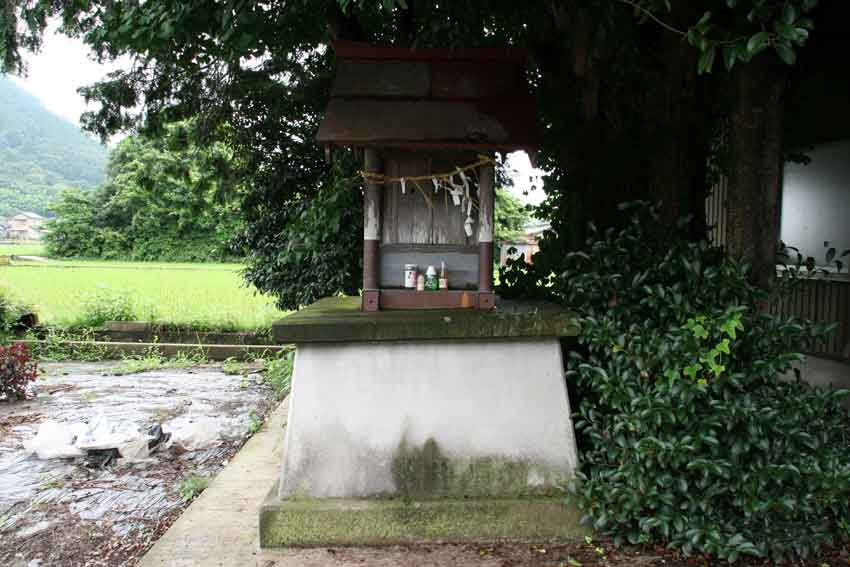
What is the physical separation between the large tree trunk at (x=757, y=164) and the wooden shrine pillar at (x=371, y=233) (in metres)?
2.05

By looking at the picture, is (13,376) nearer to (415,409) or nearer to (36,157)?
(415,409)

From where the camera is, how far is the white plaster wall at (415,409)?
365 centimetres

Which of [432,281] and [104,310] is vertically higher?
[432,281]

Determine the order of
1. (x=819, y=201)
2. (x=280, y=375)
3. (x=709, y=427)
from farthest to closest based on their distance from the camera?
(x=280, y=375)
(x=819, y=201)
(x=709, y=427)

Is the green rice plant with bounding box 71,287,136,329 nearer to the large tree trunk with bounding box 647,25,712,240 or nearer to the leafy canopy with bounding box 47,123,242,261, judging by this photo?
the large tree trunk with bounding box 647,25,712,240

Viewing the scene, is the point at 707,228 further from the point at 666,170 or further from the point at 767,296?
the point at 767,296

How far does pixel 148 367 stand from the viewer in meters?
10.9

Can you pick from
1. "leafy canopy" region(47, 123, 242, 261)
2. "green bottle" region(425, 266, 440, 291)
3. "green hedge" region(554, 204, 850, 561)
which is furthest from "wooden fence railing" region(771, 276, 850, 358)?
"leafy canopy" region(47, 123, 242, 261)

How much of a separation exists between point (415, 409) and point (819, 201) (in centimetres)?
632

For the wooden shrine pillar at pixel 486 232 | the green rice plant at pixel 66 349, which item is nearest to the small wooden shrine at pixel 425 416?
the wooden shrine pillar at pixel 486 232

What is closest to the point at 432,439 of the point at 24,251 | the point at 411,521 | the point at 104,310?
the point at 411,521

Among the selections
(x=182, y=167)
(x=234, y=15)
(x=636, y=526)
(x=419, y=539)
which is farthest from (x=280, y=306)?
(x=636, y=526)

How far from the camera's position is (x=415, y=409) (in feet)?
12.1

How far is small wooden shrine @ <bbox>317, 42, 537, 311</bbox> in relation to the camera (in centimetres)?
381
